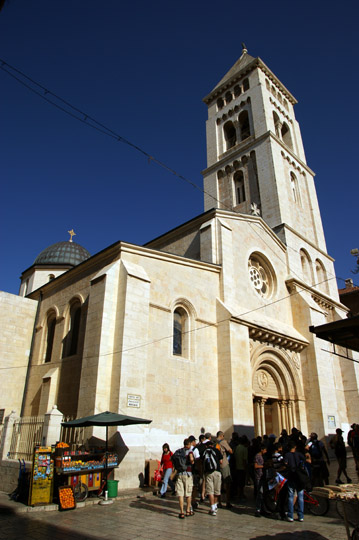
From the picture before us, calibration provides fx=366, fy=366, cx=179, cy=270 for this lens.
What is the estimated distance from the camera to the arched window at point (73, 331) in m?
16.4

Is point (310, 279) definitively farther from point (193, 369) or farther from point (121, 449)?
point (121, 449)

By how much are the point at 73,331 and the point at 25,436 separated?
546 cm

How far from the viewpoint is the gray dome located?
29.9 metres

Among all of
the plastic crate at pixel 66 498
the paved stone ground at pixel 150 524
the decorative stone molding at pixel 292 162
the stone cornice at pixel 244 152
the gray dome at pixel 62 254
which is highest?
the stone cornice at pixel 244 152

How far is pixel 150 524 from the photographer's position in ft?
23.7

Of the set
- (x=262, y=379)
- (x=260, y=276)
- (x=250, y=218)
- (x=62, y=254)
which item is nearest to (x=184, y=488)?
(x=262, y=379)

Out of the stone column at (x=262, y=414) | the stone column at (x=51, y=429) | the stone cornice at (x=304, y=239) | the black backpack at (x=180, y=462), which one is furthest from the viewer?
the stone cornice at (x=304, y=239)

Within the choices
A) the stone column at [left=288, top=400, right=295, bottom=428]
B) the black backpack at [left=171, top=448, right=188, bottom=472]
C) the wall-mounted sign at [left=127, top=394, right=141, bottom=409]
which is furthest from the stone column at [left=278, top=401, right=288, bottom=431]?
the black backpack at [left=171, top=448, right=188, bottom=472]

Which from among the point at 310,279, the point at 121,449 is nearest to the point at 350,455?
the point at 310,279

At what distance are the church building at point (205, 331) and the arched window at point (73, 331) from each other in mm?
64

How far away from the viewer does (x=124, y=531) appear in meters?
6.74

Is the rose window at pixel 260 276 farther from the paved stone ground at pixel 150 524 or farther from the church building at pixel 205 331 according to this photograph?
the paved stone ground at pixel 150 524

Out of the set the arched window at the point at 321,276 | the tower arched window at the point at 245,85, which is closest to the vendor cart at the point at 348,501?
the arched window at the point at 321,276

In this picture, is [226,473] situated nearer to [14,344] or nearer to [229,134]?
[14,344]
